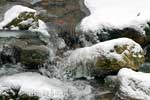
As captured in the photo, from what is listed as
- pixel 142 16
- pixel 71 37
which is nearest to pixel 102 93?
pixel 71 37

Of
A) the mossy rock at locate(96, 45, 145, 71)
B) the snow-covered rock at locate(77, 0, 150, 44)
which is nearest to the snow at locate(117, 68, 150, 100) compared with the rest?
the mossy rock at locate(96, 45, 145, 71)

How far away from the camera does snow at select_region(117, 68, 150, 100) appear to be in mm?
7273

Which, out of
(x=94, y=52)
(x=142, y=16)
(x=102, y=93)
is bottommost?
(x=102, y=93)

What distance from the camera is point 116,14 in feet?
34.4

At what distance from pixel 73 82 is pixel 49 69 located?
59 cm

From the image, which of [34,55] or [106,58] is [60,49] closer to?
[34,55]

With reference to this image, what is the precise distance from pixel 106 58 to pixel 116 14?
8.22 feet

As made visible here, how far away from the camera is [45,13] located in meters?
11.1

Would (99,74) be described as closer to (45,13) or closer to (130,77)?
(130,77)

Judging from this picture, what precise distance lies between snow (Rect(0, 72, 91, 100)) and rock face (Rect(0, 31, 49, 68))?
29 centimetres

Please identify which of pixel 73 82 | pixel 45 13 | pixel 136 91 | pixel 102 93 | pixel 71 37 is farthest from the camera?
pixel 45 13

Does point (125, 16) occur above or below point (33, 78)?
above

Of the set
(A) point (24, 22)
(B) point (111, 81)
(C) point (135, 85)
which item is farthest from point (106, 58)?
(A) point (24, 22)

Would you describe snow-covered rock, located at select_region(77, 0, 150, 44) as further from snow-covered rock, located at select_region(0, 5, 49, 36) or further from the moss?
the moss
